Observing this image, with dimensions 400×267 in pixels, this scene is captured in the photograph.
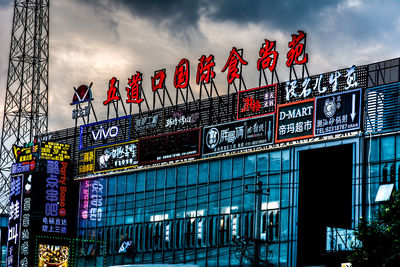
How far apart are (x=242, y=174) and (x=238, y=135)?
294cm

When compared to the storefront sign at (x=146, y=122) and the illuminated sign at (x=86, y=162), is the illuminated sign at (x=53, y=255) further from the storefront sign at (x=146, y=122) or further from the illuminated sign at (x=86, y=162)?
the storefront sign at (x=146, y=122)

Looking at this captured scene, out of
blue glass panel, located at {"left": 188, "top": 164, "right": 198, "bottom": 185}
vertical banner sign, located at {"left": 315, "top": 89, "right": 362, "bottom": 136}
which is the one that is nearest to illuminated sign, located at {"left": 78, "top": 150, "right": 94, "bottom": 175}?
blue glass panel, located at {"left": 188, "top": 164, "right": 198, "bottom": 185}

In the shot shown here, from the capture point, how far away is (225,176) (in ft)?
204

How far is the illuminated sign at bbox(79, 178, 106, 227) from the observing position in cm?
7375

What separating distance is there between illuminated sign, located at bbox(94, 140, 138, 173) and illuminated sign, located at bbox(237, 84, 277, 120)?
39.5 ft

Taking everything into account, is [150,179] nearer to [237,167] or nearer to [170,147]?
[170,147]

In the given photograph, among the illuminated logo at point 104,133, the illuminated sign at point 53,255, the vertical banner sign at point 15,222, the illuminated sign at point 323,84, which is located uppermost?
the illuminated sign at point 323,84

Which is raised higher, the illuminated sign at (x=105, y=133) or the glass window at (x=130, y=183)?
the illuminated sign at (x=105, y=133)

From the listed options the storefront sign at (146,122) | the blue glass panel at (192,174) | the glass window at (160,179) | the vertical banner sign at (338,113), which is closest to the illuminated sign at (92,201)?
the storefront sign at (146,122)

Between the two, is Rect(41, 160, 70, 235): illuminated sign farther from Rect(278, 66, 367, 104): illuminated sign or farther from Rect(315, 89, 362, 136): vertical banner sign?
Rect(315, 89, 362, 136): vertical banner sign

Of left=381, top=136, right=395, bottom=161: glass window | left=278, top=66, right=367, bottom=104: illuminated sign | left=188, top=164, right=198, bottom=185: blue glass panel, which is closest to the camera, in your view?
left=381, top=136, right=395, bottom=161: glass window

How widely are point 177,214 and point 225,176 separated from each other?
21.0 feet

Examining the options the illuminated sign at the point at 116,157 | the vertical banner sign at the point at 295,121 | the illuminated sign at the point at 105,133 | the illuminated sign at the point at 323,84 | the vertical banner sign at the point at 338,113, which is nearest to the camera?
the vertical banner sign at the point at 338,113

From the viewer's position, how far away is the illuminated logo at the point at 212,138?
6222 cm
